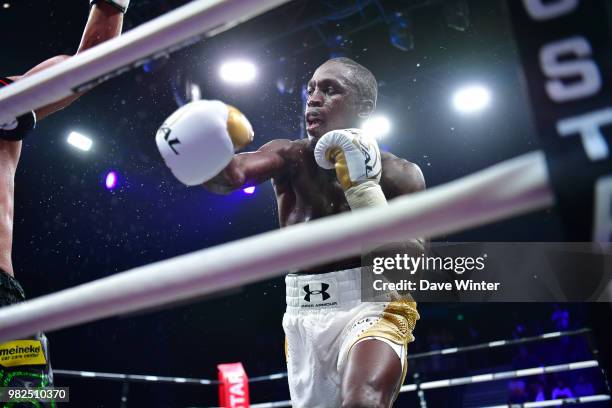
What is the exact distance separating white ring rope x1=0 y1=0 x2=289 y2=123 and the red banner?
367 cm

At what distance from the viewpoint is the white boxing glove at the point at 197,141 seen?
1.30 meters

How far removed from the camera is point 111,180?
6.14 meters

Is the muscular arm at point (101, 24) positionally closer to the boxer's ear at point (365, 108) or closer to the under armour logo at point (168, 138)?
the under armour logo at point (168, 138)

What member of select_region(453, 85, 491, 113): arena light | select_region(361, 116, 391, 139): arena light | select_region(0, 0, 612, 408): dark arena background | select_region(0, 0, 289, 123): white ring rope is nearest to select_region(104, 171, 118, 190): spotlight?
select_region(0, 0, 612, 408): dark arena background

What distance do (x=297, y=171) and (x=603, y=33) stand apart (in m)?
1.52

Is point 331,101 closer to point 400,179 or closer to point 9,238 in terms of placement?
point 400,179

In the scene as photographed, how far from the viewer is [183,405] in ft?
22.7

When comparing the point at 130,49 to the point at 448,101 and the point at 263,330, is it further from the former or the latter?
the point at 263,330

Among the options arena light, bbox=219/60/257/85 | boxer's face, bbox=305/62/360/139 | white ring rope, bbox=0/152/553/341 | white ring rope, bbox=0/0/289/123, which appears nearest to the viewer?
white ring rope, bbox=0/152/553/341

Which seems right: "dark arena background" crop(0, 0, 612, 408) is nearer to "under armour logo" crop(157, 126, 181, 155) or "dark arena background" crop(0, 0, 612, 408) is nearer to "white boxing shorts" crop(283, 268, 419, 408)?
"white boxing shorts" crop(283, 268, 419, 408)

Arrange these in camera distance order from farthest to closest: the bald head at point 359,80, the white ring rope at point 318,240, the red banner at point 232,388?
1. the red banner at point 232,388
2. the bald head at point 359,80
3. the white ring rope at point 318,240

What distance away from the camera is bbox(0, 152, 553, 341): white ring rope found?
1.95 ft

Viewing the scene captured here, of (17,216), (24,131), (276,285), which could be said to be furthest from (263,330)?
(24,131)

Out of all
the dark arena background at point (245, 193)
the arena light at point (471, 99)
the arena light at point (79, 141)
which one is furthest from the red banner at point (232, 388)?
the arena light at point (471, 99)
